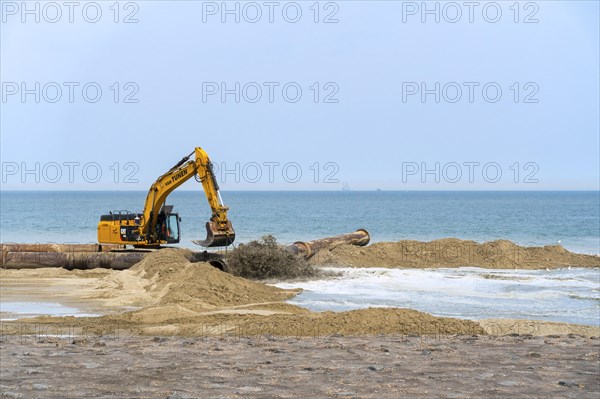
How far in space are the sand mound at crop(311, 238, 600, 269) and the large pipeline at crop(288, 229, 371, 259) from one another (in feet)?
1.12

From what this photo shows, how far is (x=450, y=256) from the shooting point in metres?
30.0

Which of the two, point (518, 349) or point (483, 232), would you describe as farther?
point (483, 232)

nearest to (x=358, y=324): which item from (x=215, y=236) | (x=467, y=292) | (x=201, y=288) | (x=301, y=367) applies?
(x=301, y=367)

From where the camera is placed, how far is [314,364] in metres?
10.8

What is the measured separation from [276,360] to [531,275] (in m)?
16.8

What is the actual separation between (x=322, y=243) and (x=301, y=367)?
19.6 meters

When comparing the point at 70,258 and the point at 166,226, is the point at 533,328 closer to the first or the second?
the point at 166,226

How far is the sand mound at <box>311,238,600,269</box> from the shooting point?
29047 millimetres

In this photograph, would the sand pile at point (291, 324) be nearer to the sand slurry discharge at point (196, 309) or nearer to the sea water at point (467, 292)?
the sand slurry discharge at point (196, 309)

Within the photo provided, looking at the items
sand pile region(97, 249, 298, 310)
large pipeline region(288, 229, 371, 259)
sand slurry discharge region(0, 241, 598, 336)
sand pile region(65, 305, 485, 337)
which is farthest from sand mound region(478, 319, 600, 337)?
large pipeline region(288, 229, 371, 259)

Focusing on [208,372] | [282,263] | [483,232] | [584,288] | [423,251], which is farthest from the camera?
[483,232]

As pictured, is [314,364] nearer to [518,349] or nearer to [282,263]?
[518,349]

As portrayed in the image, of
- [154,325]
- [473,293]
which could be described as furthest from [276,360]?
[473,293]

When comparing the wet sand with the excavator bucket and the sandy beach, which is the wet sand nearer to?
the sandy beach
